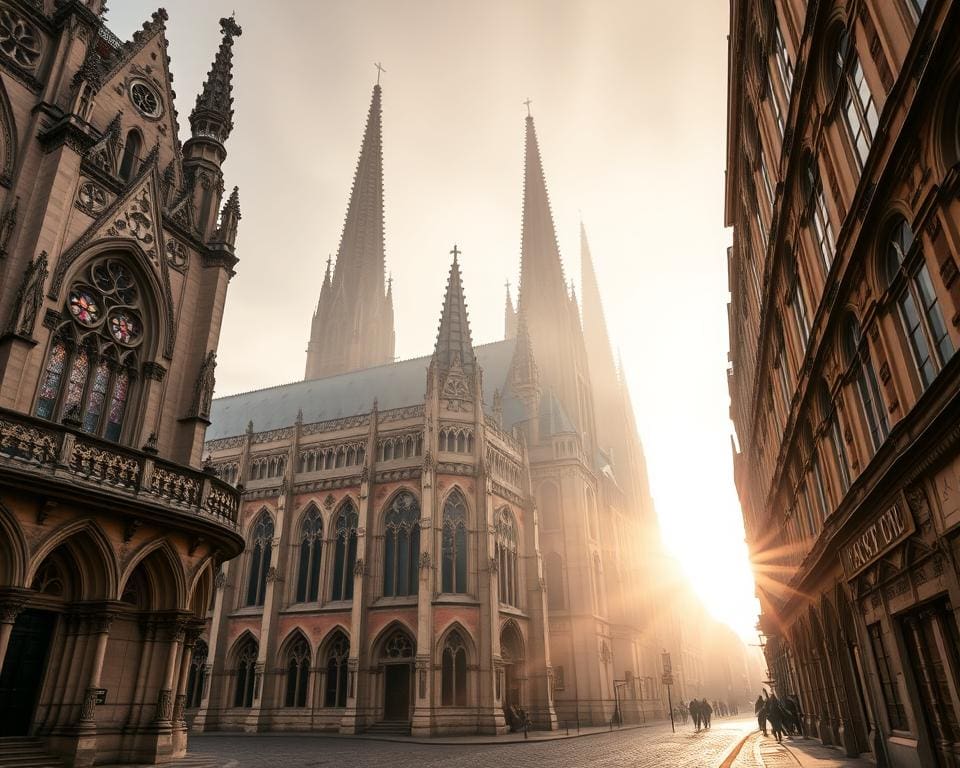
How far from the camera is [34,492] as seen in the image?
1196 centimetres

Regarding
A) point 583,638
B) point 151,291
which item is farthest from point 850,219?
point 583,638

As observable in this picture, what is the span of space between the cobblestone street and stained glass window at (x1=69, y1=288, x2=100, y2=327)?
10.8 meters

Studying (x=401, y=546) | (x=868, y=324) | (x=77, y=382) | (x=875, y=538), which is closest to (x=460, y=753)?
(x=401, y=546)

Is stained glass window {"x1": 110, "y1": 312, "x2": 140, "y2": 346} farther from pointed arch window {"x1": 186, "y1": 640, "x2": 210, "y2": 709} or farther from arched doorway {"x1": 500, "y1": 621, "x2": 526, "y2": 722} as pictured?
pointed arch window {"x1": 186, "y1": 640, "x2": 210, "y2": 709}

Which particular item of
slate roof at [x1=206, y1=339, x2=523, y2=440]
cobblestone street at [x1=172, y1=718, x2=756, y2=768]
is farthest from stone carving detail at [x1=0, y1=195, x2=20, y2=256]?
slate roof at [x1=206, y1=339, x2=523, y2=440]

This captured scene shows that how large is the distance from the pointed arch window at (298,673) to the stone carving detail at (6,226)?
94.9ft

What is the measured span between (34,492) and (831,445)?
54.6ft

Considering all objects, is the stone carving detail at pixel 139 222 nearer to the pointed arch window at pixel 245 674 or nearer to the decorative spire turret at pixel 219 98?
the decorative spire turret at pixel 219 98

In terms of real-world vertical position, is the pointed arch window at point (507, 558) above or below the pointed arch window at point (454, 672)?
above

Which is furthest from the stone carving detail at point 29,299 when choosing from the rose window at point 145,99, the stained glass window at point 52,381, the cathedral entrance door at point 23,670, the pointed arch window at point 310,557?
the pointed arch window at point 310,557

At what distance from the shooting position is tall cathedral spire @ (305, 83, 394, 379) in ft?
237

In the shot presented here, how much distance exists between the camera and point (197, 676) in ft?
133

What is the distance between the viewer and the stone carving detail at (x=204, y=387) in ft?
62.1

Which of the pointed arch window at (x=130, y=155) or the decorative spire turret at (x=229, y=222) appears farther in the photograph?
the decorative spire turret at (x=229, y=222)
